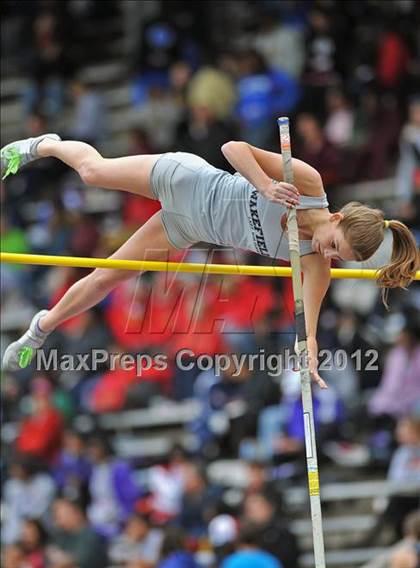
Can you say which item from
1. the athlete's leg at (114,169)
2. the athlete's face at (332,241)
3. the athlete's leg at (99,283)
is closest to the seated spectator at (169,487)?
the athlete's leg at (99,283)

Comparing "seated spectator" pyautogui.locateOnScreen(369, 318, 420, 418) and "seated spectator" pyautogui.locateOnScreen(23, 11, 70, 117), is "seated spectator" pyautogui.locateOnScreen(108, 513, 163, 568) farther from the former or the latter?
"seated spectator" pyautogui.locateOnScreen(23, 11, 70, 117)

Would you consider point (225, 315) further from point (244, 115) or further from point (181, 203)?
point (181, 203)

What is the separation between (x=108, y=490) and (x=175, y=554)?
1450 millimetres

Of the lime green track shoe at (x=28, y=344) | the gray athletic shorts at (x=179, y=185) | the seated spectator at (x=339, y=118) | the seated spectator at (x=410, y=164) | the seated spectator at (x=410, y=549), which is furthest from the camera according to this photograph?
the seated spectator at (x=339, y=118)

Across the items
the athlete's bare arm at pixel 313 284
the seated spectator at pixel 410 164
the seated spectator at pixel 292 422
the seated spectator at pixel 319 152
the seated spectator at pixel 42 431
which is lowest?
the athlete's bare arm at pixel 313 284

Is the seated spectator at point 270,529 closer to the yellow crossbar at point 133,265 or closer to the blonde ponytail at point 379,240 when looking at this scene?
the yellow crossbar at point 133,265

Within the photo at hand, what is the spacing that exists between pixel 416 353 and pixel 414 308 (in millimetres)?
348

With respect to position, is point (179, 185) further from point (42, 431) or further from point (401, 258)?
point (42, 431)

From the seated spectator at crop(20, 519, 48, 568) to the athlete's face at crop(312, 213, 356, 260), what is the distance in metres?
4.60

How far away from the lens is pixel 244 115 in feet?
42.9

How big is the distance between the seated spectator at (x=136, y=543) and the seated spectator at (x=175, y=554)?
0.87 feet

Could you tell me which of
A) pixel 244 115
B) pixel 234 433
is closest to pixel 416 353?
pixel 234 433

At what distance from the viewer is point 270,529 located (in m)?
9.71

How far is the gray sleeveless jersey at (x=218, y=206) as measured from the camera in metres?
7.28
